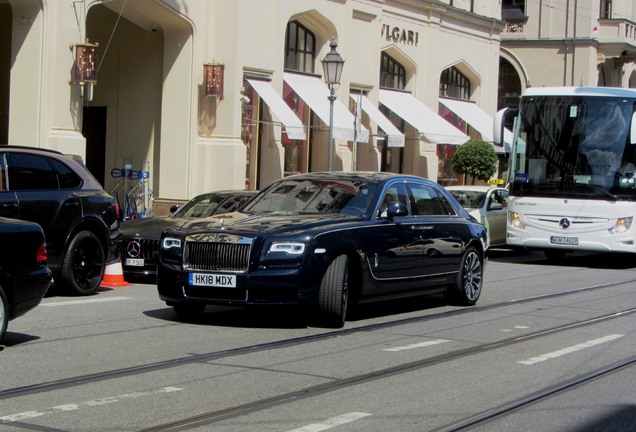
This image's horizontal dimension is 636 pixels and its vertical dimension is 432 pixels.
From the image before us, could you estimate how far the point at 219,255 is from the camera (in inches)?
425

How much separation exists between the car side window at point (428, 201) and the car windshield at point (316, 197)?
0.87 m

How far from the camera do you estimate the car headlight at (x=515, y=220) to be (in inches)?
861

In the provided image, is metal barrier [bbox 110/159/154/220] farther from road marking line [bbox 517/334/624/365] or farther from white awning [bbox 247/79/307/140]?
road marking line [bbox 517/334/624/365]

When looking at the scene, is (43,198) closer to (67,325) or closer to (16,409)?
(67,325)

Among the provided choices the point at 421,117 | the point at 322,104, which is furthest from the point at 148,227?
the point at 421,117

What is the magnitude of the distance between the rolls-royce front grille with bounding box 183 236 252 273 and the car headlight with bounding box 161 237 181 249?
0.15 meters

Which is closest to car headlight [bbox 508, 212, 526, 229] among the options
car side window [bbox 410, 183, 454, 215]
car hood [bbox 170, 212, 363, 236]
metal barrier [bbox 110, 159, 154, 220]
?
car side window [bbox 410, 183, 454, 215]

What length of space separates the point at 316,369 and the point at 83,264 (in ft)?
20.1

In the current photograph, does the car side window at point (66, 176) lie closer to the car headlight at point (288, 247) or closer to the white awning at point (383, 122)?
the car headlight at point (288, 247)

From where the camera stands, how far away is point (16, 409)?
6980 mm

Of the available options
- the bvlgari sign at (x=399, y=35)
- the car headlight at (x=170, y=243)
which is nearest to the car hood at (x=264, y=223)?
the car headlight at (x=170, y=243)

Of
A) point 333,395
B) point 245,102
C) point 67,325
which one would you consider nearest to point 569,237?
point 245,102

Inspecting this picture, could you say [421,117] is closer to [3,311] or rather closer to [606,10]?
[606,10]

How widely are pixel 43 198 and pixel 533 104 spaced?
11546 mm
